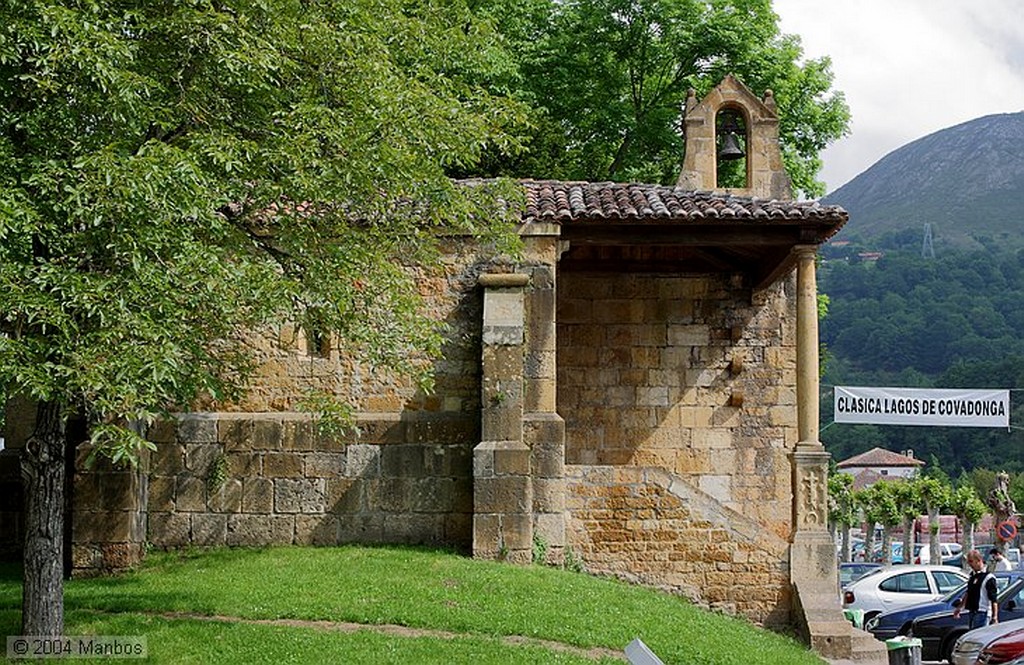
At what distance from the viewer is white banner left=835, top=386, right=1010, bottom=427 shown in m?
22.5

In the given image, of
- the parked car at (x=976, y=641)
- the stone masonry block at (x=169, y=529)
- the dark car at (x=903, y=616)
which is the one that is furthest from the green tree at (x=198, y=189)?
the dark car at (x=903, y=616)

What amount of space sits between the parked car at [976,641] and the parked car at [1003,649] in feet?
0.60

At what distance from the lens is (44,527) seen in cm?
1000

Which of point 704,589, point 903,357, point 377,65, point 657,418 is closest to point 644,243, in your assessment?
point 657,418

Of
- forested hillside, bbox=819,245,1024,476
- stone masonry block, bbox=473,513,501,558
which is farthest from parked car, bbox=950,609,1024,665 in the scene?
forested hillside, bbox=819,245,1024,476

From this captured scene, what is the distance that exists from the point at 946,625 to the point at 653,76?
15.6 metres

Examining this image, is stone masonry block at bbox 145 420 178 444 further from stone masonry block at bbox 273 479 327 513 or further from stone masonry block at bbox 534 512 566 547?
stone masonry block at bbox 534 512 566 547

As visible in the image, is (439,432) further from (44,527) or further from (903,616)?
(903,616)

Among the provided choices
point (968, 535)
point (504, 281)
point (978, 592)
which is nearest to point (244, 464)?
point (504, 281)

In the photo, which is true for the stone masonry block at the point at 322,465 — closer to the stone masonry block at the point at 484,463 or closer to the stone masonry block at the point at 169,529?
the stone masonry block at the point at 169,529

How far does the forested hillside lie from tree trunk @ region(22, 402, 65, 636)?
6303cm

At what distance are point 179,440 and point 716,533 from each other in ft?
22.4

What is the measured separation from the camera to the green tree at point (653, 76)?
2750 centimetres

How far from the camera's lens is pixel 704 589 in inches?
590
